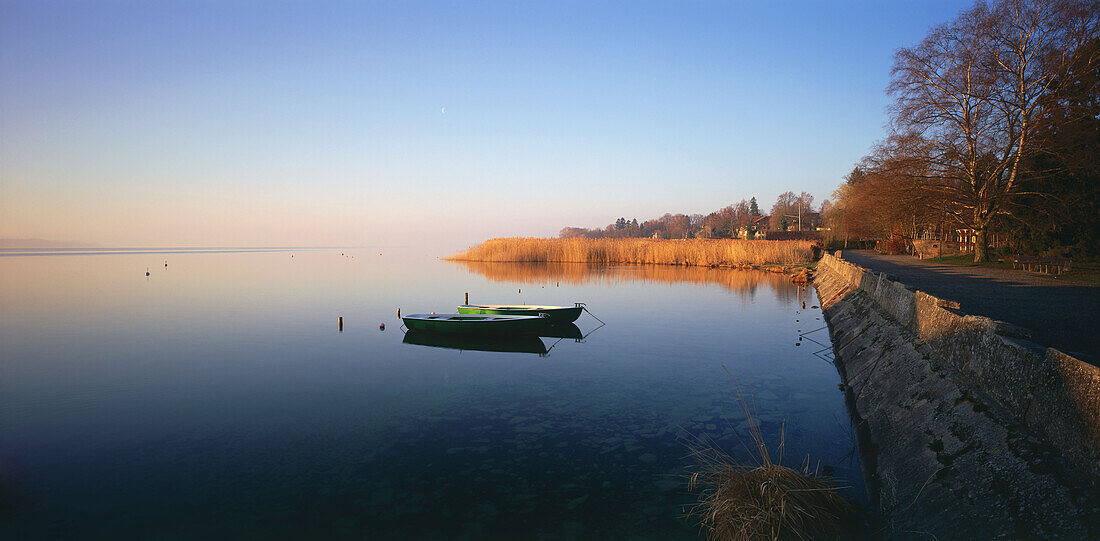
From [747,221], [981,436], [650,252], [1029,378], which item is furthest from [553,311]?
[747,221]

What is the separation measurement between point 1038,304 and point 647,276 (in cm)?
2915

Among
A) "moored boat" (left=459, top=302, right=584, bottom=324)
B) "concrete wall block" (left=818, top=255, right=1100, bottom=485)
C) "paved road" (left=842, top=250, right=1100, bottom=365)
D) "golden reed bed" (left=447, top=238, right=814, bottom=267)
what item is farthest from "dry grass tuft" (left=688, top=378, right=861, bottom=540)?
"golden reed bed" (left=447, top=238, right=814, bottom=267)

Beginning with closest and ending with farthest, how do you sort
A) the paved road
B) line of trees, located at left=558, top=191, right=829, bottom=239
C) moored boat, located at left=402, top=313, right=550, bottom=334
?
the paved road
moored boat, located at left=402, top=313, right=550, bottom=334
line of trees, located at left=558, top=191, right=829, bottom=239

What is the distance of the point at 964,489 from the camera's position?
5.39 metres

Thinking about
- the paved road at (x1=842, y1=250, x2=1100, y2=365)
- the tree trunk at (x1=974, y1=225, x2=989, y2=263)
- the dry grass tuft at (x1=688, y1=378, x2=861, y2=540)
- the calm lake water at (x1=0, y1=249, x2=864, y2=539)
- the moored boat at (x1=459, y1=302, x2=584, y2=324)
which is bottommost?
the calm lake water at (x1=0, y1=249, x2=864, y2=539)

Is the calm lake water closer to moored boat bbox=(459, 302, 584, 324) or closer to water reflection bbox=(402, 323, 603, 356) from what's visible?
water reflection bbox=(402, 323, 603, 356)

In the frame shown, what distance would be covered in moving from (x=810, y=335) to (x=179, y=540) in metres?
18.0

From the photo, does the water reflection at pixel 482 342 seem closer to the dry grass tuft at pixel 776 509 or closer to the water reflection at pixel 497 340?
the water reflection at pixel 497 340

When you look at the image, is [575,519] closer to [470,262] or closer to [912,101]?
[912,101]

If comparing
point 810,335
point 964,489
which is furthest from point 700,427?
Result: point 810,335

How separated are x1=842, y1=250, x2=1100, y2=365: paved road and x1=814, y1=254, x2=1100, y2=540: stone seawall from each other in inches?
28.4

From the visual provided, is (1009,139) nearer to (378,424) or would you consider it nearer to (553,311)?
(553,311)

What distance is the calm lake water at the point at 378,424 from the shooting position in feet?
22.7

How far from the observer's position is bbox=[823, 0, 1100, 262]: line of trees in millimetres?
22172
